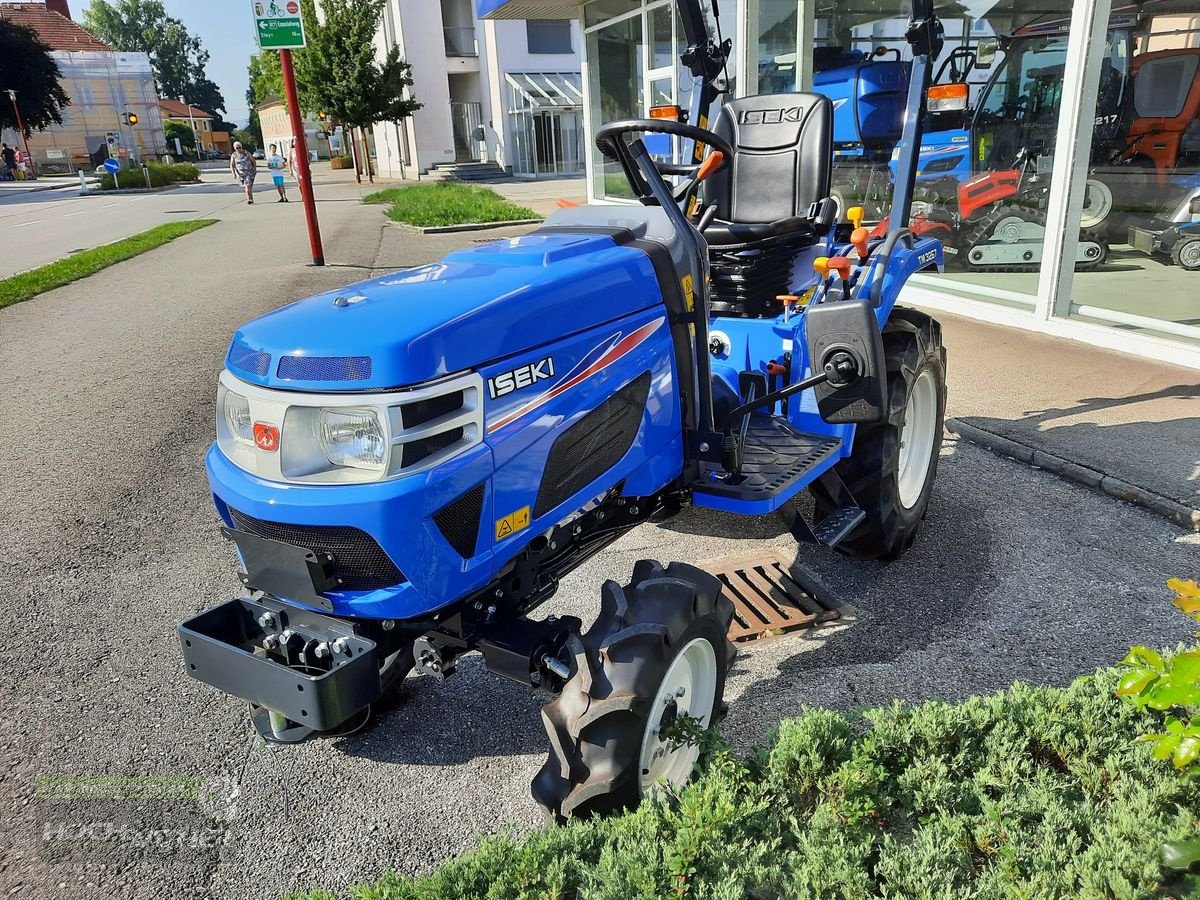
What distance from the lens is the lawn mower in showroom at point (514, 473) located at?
200 cm

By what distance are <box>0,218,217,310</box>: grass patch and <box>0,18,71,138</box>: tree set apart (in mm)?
35840

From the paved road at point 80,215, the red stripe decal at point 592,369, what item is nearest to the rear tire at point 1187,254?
the red stripe decal at point 592,369

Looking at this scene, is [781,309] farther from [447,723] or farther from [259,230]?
Answer: [259,230]

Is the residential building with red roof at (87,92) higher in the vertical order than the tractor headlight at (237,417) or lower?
higher

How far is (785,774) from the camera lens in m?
2.18

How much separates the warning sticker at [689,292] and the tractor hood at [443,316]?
0.12 meters

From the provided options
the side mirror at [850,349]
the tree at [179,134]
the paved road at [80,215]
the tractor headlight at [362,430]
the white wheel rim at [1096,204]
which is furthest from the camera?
the tree at [179,134]

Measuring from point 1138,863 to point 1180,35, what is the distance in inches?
254

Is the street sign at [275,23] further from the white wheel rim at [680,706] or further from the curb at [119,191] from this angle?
the curb at [119,191]

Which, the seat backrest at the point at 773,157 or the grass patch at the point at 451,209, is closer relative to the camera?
the seat backrest at the point at 773,157

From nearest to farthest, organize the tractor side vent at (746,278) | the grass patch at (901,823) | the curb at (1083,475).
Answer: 1. the grass patch at (901,823)
2. the tractor side vent at (746,278)
3. the curb at (1083,475)

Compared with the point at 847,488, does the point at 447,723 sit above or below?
below

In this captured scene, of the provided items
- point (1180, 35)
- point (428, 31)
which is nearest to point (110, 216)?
point (428, 31)

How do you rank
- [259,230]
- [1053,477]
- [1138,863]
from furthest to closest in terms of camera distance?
[259,230] → [1053,477] → [1138,863]
